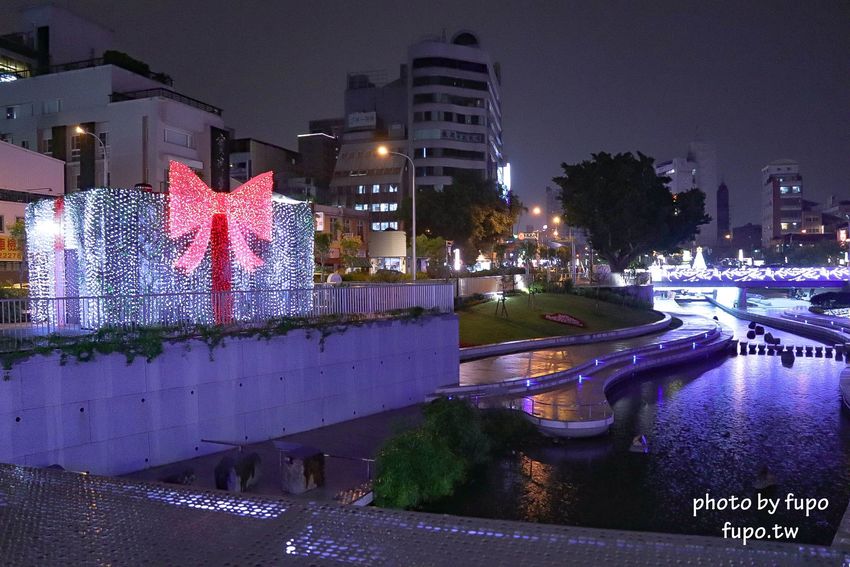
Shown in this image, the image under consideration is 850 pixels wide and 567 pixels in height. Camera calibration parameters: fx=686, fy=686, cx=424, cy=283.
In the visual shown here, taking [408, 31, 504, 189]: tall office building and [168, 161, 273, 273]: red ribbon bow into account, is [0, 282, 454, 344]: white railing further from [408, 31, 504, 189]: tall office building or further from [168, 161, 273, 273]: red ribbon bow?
[408, 31, 504, 189]: tall office building

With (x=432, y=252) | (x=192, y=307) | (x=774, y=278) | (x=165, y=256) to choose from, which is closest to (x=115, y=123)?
(x=432, y=252)

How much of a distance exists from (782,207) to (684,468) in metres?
178

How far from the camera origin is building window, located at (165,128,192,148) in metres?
A: 44.6

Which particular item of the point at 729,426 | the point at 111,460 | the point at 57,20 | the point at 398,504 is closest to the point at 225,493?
the point at 398,504

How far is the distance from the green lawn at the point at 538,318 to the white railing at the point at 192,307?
11.9 metres

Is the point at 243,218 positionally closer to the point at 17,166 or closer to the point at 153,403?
the point at 153,403

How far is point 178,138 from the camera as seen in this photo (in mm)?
45562

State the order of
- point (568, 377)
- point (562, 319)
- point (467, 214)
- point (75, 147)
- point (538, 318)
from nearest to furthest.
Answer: point (568, 377)
point (538, 318)
point (562, 319)
point (75, 147)
point (467, 214)

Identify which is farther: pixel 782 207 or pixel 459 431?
pixel 782 207

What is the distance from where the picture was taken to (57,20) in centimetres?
5734

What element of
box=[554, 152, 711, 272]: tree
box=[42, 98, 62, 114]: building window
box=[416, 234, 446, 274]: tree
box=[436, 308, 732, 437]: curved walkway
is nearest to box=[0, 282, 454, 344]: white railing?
box=[436, 308, 732, 437]: curved walkway

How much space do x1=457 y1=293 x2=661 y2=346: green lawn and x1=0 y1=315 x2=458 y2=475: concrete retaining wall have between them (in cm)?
1208

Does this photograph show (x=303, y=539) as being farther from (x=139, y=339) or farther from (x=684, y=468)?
(x=684, y=468)

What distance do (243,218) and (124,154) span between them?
1197 inches
